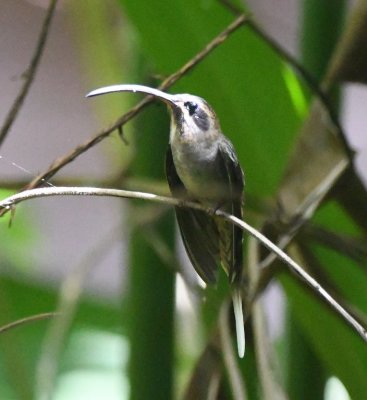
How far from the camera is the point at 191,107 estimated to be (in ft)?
1.19

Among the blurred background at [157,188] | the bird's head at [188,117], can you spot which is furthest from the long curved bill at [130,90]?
the blurred background at [157,188]

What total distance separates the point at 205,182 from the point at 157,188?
0.25 metres

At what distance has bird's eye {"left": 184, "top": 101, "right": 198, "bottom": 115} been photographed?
1.19 feet

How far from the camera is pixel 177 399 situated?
72 centimetres

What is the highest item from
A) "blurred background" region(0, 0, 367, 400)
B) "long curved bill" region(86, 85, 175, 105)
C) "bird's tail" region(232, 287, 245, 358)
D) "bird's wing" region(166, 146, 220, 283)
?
"blurred background" region(0, 0, 367, 400)

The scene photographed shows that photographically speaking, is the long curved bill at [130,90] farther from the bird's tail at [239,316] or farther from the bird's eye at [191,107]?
the bird's tail at [239,316]

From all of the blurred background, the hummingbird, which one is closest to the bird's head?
the hummingbird

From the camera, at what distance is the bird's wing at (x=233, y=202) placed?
0.38 metres

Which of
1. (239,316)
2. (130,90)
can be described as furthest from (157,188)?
(130,90)

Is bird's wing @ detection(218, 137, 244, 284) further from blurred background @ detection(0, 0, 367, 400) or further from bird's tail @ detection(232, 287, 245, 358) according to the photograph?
blurred background @ detection(0, 0, 367, 400)

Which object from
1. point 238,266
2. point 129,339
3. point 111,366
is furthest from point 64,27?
point 238,266

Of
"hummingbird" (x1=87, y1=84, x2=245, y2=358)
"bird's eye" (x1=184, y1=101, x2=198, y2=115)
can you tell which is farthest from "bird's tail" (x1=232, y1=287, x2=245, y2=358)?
"bird's eye" (x1=184, y1=101, x2=198, y2=115)

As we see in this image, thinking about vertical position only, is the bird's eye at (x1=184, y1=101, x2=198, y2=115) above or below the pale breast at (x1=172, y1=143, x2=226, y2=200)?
above

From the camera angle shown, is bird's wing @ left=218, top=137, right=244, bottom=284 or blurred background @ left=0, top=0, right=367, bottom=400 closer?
bird's wing @ left=218, top=137, right=244, bottom=284
